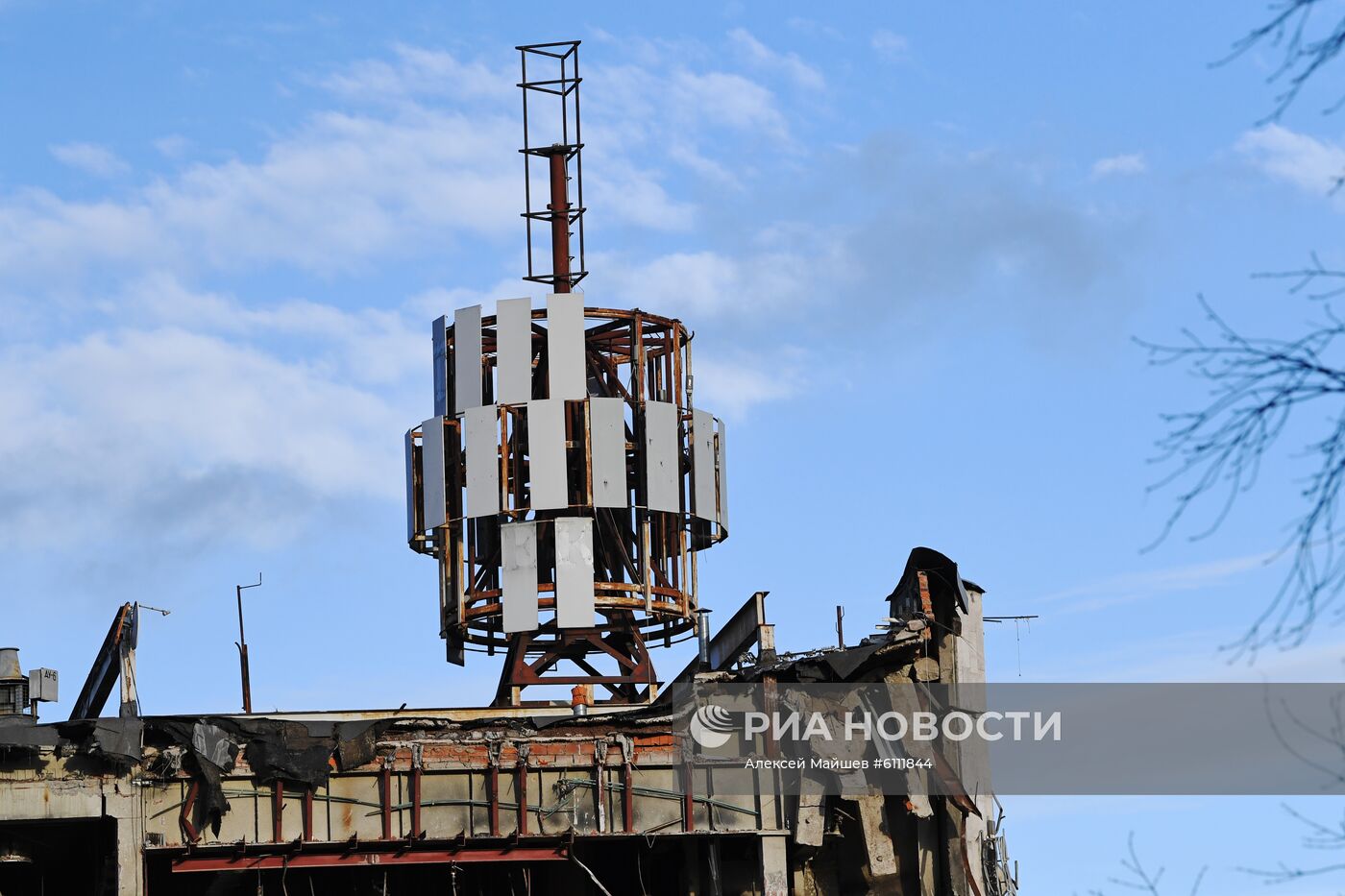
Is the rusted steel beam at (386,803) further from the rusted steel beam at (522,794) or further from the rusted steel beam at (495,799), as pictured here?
the rusted steel beam at (522,794)

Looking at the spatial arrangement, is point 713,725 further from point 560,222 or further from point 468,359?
point 560,222

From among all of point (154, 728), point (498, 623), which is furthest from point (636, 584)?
point (154, 728)

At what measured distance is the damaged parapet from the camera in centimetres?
3064

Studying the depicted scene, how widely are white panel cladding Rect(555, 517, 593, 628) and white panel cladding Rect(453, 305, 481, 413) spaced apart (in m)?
3.28

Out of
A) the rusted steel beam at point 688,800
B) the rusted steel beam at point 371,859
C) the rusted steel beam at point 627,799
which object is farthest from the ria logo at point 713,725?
the rusted steel beam at point 371,859

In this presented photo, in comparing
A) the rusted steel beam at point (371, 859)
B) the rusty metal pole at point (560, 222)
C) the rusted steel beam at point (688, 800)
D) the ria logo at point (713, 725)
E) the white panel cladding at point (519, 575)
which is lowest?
the rusted steel beam at point (371, 859)

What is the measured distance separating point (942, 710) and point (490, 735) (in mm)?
6743

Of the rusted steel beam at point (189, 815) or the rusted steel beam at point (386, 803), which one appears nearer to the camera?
the rusted steel beam at point (189, 815)

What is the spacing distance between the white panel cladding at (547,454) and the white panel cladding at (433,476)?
1.95 meters

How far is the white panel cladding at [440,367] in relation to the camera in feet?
143

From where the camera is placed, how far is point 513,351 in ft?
140

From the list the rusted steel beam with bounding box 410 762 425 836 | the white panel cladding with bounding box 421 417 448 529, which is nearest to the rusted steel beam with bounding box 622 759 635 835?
the rusted steel beam with bounding box 410 762 425 836

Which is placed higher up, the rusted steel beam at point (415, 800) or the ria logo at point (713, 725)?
the ria logo at point (713, 725)

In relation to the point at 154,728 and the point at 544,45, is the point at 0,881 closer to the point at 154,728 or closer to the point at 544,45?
the point at 154,728
